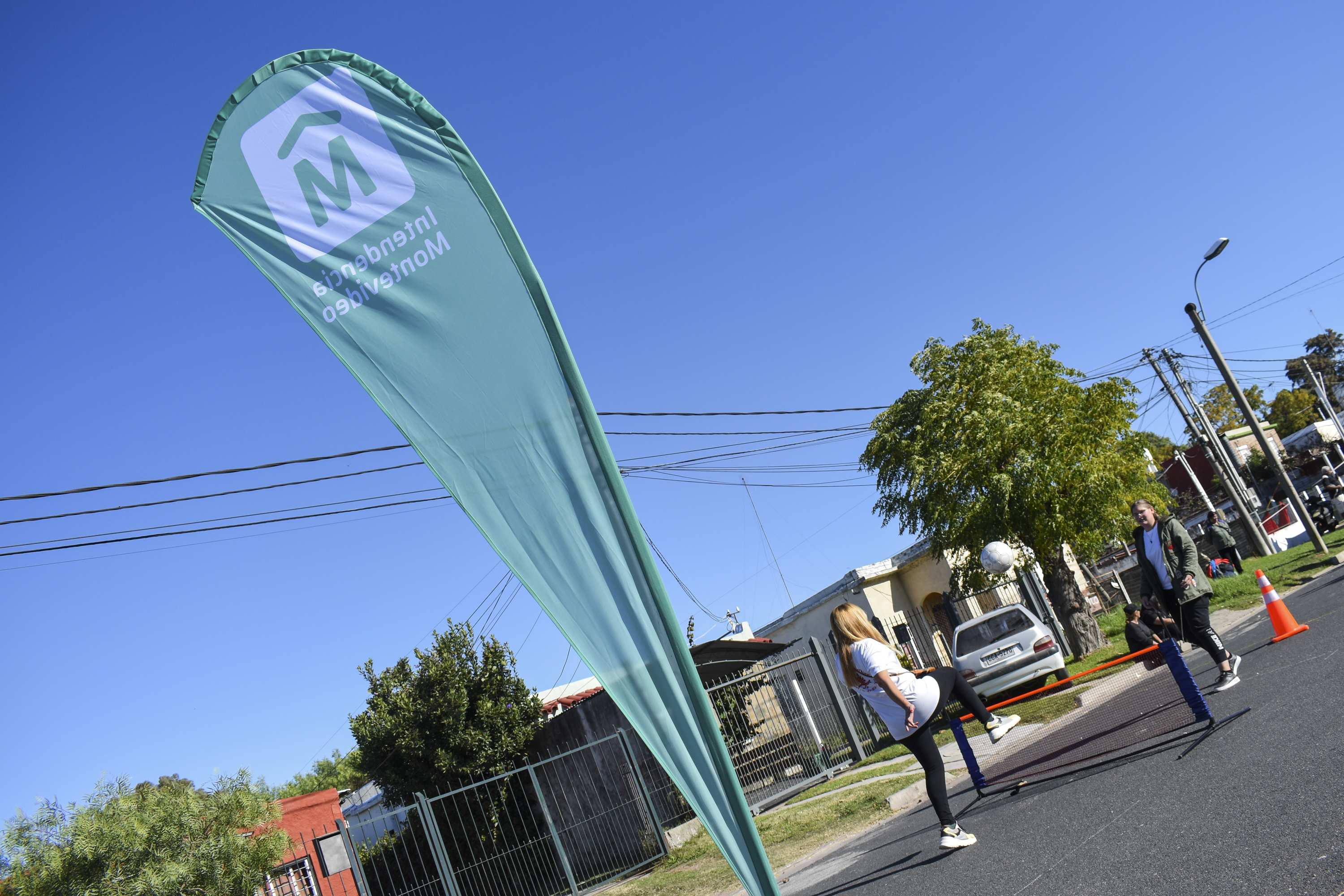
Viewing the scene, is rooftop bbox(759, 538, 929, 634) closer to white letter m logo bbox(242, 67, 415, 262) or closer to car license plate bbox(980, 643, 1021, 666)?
car license plate bbox(980, 643, 1021, 666)

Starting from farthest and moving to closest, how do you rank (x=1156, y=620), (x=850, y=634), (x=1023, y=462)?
(x=1023, y=462) < (x=1156, y=620) < (x=850, y=634)

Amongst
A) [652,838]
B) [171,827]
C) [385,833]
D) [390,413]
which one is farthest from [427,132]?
[652,838]

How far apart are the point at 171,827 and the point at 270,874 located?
1.43 meters

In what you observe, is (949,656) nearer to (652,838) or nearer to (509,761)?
(652,838)

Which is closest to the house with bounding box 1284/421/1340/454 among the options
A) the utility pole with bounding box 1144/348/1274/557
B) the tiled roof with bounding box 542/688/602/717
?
the utility pole with bounding box 1144/348/1274/557

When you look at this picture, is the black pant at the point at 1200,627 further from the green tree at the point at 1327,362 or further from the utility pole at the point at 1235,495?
the green tree at the point at 1327,362

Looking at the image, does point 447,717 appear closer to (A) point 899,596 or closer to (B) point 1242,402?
(A) point 899,596

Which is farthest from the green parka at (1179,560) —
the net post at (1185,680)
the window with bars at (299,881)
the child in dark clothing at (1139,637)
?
the window with bars at (299,881)

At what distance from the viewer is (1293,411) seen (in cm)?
6825

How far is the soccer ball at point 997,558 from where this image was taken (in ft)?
46.8

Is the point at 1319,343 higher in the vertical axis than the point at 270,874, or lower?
higher

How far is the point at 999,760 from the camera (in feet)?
29.4

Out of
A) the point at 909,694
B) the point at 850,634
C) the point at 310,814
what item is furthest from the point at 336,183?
the point at 310,814

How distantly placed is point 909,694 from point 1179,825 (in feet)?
5.19
